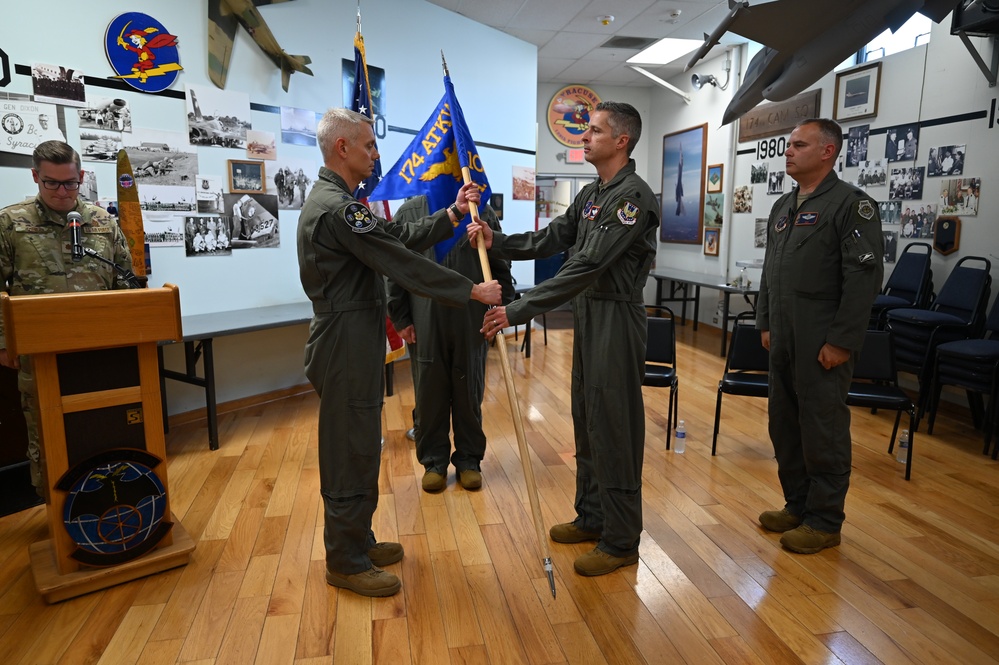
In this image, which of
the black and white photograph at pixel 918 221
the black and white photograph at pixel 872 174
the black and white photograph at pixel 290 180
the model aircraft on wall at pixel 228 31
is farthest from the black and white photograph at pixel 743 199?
the model aircraft on wall at pixel 228 31

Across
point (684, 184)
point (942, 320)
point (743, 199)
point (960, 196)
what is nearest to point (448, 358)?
point (942, 320)

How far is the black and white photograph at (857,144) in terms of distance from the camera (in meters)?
5.88

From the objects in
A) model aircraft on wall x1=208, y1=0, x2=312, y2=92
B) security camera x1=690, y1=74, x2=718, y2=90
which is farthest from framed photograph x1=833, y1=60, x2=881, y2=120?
model aircraft on wall x1=208, y1=0, x2=312, y2=92

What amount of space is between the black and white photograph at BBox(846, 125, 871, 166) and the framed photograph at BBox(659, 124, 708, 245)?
2.73m

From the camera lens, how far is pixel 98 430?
247 cm

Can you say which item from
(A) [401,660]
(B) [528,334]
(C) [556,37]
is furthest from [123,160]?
(C) [556,37]

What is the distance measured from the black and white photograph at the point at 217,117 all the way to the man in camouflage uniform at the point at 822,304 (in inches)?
148

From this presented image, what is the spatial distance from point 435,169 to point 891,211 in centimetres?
457

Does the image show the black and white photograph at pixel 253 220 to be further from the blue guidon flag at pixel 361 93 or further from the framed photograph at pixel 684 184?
the framed photograph at pixel 684 184

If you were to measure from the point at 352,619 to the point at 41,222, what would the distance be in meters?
2.35

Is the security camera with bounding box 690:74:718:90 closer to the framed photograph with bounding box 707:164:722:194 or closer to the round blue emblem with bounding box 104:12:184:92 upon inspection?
the framed photograph with bounding box 707:164:722:194

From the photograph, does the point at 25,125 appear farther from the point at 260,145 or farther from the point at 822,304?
the point at 822,304

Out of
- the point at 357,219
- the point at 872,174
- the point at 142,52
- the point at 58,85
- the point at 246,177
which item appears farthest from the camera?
the point at 872,174

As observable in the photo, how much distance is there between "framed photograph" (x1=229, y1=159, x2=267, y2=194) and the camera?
462cm
